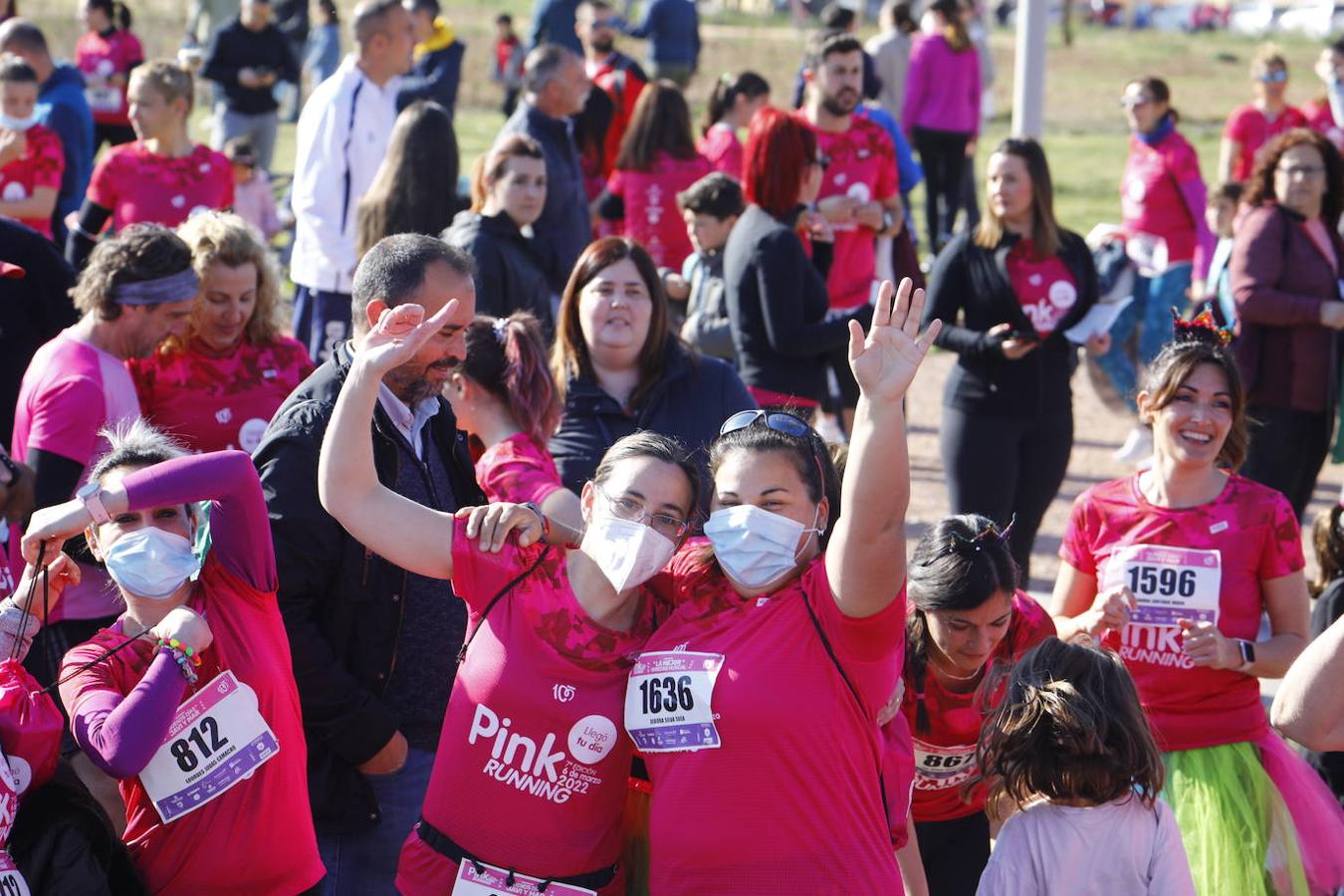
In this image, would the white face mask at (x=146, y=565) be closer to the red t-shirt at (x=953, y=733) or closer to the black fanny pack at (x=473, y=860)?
the black fanny pack at (x=473, y=860)

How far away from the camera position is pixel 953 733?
12.4ft

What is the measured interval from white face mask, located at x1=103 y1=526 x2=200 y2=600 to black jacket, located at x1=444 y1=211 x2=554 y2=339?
2.54m

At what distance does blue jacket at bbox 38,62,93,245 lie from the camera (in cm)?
827

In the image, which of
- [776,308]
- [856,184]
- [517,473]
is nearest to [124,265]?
[517,473]

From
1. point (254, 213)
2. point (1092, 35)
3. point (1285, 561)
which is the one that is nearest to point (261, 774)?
point (1285, 561)

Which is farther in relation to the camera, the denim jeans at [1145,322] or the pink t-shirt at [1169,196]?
the pink t-shirt at [1169,196]

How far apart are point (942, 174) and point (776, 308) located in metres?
7.51

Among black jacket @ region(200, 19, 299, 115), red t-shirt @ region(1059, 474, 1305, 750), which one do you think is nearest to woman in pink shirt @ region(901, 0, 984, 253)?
black jacket @ region(200, 19, 299, 115)

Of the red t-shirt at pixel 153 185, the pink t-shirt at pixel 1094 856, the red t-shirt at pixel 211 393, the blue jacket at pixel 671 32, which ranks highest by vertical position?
the blue jacket at pixel 671 32

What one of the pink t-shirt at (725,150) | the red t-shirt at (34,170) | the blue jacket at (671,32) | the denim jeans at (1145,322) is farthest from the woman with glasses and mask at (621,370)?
the blue jacket at (671,32)

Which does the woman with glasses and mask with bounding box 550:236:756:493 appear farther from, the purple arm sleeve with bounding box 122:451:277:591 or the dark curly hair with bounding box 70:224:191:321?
the purple arm sleeve with bounding box 122:451:277:591

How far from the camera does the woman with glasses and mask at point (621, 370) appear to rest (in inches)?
187

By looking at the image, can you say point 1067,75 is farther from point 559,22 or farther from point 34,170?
point 34,170

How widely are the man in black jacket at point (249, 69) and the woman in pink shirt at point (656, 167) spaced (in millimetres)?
5550
